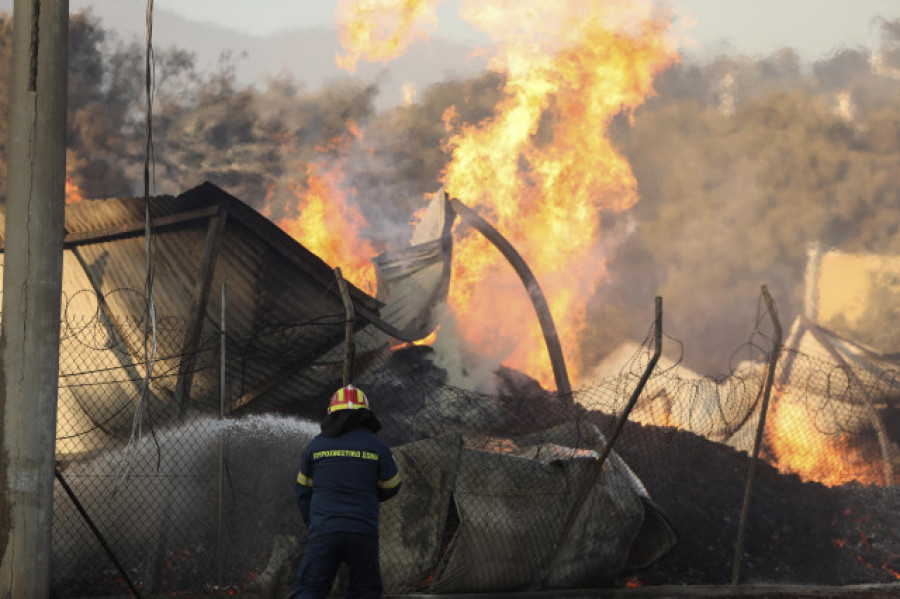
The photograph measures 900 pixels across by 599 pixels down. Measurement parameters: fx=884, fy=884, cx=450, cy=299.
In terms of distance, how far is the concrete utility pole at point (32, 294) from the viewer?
254 inches

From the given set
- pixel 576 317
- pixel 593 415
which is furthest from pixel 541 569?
pixel 576 317

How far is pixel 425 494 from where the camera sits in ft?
26.8

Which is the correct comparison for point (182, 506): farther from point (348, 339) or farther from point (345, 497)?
point (345, 497)

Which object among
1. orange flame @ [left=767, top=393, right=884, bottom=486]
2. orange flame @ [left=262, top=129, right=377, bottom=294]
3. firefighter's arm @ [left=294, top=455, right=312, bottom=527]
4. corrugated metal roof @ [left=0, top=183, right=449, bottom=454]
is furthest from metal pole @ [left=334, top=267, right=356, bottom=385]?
orange flame @ [left=262, top=129, right=377, bottom=294]

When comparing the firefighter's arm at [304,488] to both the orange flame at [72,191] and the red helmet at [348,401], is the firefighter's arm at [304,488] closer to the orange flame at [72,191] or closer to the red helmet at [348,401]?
the red helmet at [348,401]

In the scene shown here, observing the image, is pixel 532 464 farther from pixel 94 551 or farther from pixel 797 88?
pixel 797 88

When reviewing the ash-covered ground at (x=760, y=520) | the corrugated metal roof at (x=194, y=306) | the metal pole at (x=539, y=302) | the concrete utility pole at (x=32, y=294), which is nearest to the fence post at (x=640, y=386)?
the ash-covered ground at (x=760, y=520)

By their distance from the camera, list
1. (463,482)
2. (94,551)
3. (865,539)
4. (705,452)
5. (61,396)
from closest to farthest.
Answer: (463,482)
(94,551)
(865,539)
(61,396)
(705,452)

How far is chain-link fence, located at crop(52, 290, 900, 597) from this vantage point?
8203 millimetres

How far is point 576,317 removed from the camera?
27.6 metres

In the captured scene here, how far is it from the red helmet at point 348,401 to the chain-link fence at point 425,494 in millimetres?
2119

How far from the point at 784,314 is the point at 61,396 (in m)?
20.4

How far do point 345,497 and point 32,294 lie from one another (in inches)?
115

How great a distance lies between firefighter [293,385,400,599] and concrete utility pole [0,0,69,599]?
2031mm
